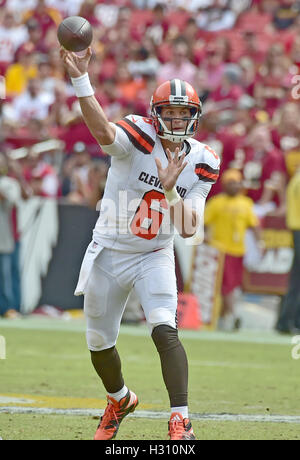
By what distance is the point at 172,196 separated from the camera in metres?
4.81

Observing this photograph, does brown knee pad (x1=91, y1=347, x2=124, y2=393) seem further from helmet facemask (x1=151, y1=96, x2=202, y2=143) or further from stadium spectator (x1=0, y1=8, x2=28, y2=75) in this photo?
stadium spectator (x1=0, y1=8, x2=28, y2=75)

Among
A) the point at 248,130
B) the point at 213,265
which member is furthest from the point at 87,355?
the point at 248,130

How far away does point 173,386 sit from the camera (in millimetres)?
4805

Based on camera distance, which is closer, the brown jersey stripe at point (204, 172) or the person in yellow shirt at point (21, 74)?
the brown jersey stripe at point (204, 172)

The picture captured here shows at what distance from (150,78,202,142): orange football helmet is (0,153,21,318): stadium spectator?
6.87 meters

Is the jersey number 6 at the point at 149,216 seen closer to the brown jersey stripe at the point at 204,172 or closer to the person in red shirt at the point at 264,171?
the brown jersey stripe at the point at 204,172

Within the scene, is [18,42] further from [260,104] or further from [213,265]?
[213,265]

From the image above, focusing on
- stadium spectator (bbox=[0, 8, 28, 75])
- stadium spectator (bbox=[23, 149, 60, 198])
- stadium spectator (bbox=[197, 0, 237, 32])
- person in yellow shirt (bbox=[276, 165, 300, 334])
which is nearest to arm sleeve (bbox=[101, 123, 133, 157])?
person in yellow shirt (bbox=[276, 165, 300, 334])

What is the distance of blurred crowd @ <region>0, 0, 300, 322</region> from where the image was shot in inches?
495

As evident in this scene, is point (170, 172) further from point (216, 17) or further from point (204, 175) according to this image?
point (216, 17)

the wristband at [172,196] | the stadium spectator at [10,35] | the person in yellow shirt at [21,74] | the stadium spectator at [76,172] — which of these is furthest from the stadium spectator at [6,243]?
the wristband at [172,196]

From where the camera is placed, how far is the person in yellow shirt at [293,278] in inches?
439

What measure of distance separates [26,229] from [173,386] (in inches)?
304

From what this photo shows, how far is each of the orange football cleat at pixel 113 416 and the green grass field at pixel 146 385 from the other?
0.07 m
